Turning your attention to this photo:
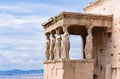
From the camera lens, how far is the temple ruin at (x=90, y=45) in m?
21.6

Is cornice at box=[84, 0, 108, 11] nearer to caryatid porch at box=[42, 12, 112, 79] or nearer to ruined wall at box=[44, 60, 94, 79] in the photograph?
caryatid porch at box=[42, 12, 112, 79]

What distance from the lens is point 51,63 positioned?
915 inches

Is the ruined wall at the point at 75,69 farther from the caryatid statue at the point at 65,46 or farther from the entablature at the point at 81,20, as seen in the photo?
the entablature at the point at 81,20

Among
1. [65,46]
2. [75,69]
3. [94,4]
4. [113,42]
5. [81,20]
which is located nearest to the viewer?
[65,46]

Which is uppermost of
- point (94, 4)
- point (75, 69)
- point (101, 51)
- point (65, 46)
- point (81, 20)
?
point (94, 4)

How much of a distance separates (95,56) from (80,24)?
2697 millimetres

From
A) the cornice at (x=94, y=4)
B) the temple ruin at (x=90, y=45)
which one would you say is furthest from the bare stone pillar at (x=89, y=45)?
the cornice at (x=94, y=4)

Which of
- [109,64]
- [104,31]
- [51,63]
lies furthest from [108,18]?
[51,63]

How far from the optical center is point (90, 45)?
2202 centimetres

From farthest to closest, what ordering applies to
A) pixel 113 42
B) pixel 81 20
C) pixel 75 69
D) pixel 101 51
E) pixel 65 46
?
1. pixel 101 51
2. pixel 113 42
3. pixel 81 20
4. pixel 75 69
5. pixel 65 46

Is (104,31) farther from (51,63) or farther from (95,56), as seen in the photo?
(51,63)

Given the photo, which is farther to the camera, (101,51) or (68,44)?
(101,51)

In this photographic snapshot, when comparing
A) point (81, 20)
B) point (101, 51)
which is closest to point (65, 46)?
point (81, 20)

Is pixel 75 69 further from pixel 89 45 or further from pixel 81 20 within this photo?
pixel 81 20
